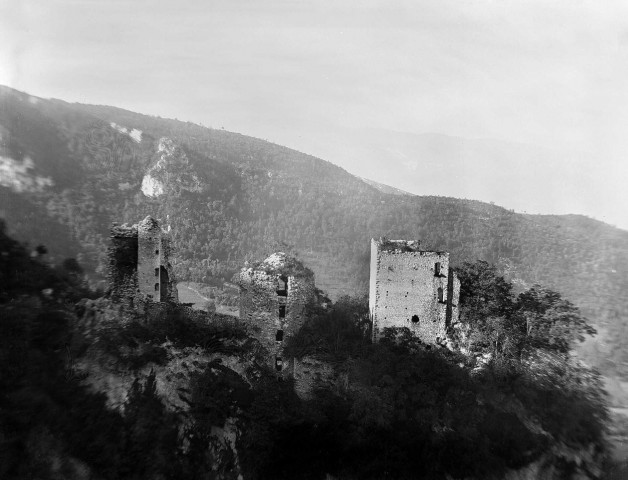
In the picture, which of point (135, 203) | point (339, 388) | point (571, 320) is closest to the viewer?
point (339, 388)

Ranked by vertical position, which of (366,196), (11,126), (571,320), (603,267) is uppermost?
(11,126)

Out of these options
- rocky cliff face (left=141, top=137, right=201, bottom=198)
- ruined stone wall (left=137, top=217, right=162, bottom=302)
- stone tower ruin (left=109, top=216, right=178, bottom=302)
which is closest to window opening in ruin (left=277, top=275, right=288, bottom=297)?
stone tower ruin (left=109, top=216, right=178, bottom=302)

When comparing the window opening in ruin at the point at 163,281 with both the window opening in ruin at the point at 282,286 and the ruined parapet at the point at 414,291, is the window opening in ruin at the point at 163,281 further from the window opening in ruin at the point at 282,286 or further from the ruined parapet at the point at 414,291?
the ruined parapet at the point at 414,291

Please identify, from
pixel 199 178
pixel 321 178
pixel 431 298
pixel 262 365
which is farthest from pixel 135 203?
pixel 431 298

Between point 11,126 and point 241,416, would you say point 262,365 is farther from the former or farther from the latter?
point 11,126

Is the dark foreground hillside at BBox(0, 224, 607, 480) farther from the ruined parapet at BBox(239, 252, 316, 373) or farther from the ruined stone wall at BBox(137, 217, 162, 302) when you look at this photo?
the ruined stone wall at BBox(137, 217, 162, 302)

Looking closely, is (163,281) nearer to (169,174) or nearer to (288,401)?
(288,401)

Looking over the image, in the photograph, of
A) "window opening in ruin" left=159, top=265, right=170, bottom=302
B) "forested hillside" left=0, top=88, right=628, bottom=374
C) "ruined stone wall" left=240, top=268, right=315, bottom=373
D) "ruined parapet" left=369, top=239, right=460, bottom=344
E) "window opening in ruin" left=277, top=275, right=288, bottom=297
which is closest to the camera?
"ruined parapet" left=369, top=239, right=460, bottom=344

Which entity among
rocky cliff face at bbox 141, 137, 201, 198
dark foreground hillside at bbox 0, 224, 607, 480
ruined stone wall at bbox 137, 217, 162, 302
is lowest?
dark foreground hillside at bbox 0, 224, 607, 480
